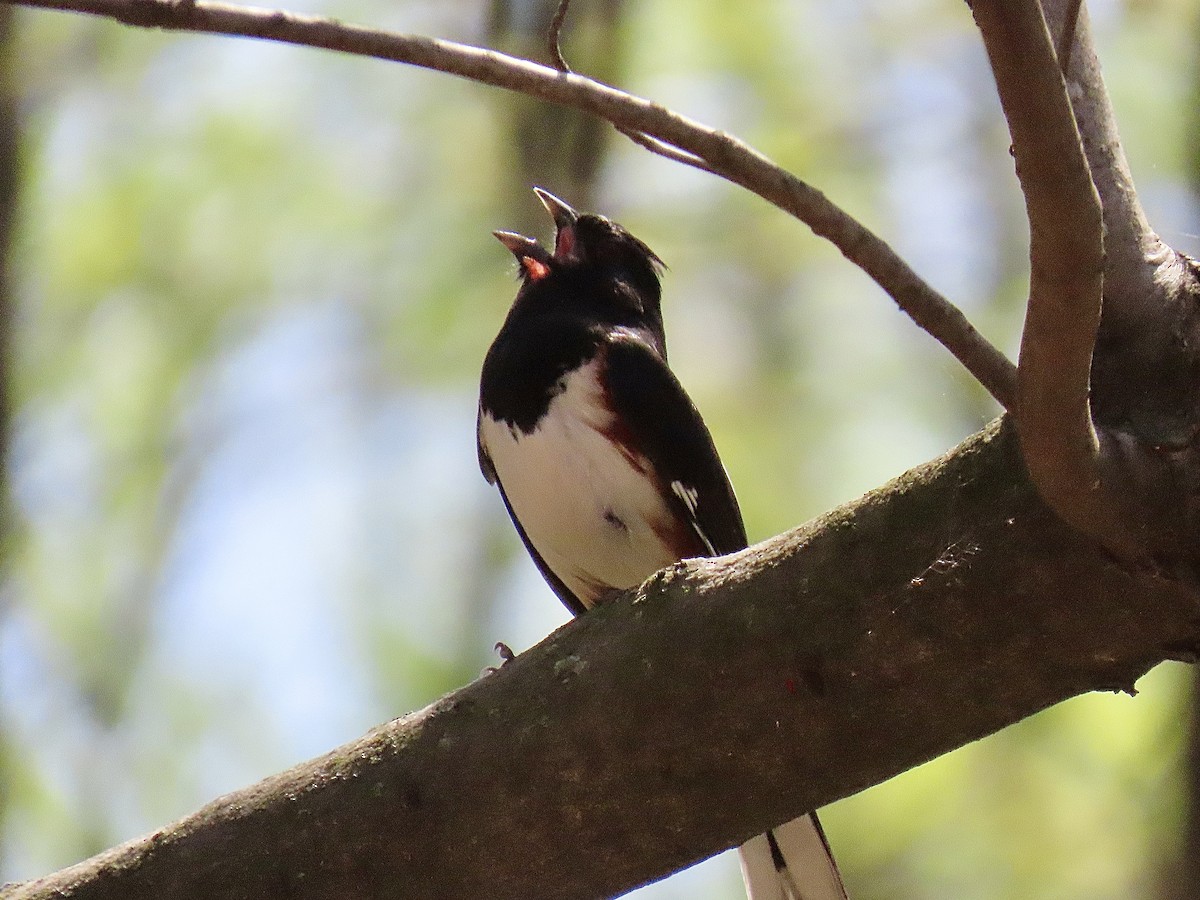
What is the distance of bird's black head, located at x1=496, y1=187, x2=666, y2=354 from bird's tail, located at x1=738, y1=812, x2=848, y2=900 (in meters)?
1.54

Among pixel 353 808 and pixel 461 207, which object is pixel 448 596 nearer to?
pixel 461 207

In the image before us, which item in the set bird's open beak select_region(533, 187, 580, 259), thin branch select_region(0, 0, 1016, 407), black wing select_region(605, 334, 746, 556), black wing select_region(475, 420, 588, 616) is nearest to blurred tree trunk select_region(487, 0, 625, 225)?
bird's open beak select_region(533, 187, 580, 259)

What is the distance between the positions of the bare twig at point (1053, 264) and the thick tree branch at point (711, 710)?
0.57 ft

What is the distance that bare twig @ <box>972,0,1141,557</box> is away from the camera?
1.43 meters

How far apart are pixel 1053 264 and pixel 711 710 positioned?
890 millimetres

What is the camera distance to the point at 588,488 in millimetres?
3381

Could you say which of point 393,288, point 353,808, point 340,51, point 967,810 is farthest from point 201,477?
point 340,51

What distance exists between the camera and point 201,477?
308 inches

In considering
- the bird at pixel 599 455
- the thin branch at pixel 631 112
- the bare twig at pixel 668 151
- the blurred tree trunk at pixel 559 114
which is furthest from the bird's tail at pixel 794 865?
the blurred tree trunk at pixel 559 114

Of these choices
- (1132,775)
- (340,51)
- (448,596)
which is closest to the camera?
(340,51)

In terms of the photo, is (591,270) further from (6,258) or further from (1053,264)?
(1053,264)

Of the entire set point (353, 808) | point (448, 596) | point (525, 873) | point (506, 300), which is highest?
point (506, 300)

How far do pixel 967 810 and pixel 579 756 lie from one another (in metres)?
4.39

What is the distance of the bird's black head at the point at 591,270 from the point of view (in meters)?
3.94
